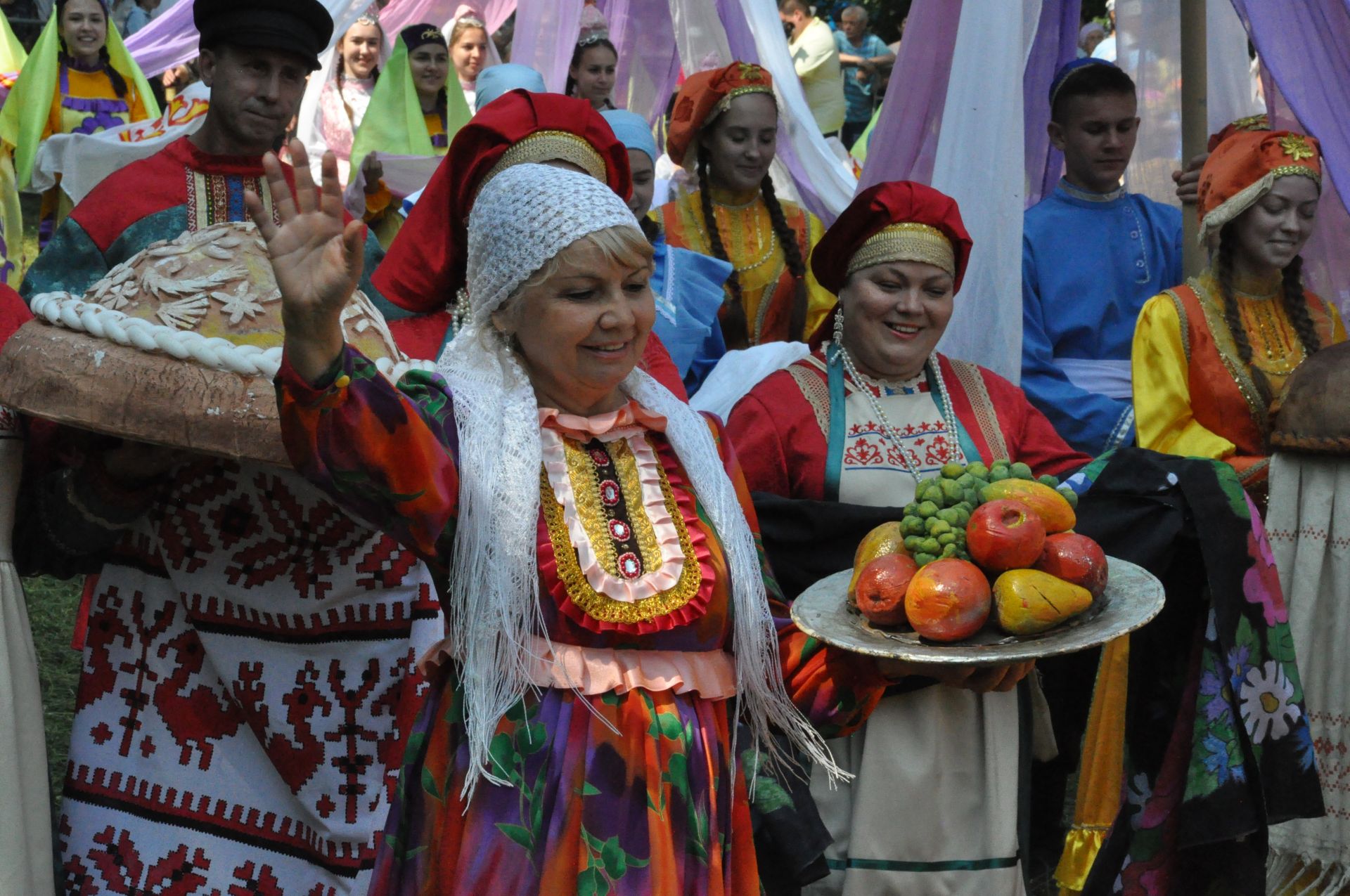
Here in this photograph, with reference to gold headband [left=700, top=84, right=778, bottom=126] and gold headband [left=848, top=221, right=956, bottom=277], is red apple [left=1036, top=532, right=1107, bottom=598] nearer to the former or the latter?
gold headband [left=848, top=221, right=956, bottom=277]

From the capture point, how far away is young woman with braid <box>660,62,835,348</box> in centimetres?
539

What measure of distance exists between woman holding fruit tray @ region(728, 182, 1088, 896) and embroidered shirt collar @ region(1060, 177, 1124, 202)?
1669 mm

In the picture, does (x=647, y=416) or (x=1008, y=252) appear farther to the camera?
(x=1008, y=252)

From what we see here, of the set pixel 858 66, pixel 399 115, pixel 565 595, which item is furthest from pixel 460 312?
pixel 858 66

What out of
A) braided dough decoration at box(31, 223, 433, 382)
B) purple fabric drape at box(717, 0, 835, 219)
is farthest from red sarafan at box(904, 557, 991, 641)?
purple fabric drape at box(717, 0, 835, 219)

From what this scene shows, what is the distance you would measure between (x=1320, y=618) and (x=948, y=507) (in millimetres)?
1590

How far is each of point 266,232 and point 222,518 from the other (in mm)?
1283

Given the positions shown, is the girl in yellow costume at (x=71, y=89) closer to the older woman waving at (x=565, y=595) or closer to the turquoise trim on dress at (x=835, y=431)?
the turquoise trim on dress at (x=835, y=431)

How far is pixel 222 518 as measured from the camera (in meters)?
3.17

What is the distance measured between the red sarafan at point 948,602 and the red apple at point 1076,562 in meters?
0.14

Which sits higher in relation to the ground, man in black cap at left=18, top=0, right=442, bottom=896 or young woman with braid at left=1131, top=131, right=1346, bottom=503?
young woman with braid at left=1131, top=131, right=1346, bottom=503

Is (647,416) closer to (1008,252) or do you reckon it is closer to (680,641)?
(680,641)

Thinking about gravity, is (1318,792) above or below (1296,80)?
below

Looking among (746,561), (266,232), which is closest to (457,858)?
(746,561)
